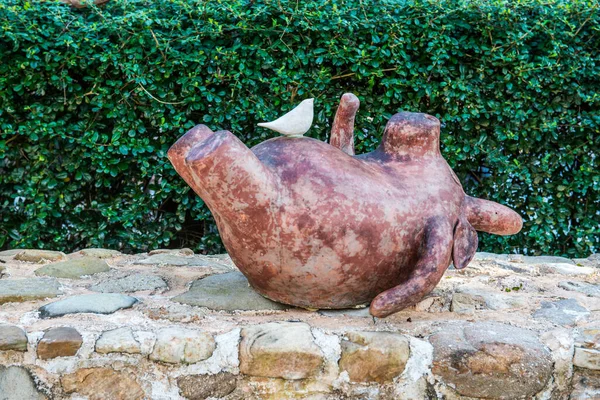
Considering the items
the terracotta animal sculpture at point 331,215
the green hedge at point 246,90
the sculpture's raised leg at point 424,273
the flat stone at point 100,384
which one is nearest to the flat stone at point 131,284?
the terracotta animal sculpture at point 331,215

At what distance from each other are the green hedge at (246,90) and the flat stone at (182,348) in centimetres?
199

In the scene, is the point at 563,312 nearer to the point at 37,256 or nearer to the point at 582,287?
the point at 582,287

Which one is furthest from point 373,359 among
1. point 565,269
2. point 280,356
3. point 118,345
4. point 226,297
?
point 565,269

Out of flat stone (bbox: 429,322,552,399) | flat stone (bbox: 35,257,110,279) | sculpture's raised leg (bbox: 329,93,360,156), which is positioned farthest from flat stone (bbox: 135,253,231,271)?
flat stone (bbox: 429,322,552,399)

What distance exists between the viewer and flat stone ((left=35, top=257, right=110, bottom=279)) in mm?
2953

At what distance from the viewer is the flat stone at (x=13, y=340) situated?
80.3 inches

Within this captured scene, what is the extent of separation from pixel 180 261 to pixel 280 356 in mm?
1455

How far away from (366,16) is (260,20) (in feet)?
2.11

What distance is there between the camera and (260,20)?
3850 millimetres

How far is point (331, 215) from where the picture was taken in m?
2.17

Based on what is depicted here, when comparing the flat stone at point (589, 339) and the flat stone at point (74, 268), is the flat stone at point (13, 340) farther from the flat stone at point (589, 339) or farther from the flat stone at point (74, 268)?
the flat stone at point (589, 339)

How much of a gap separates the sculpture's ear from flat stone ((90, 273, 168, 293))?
124 cm

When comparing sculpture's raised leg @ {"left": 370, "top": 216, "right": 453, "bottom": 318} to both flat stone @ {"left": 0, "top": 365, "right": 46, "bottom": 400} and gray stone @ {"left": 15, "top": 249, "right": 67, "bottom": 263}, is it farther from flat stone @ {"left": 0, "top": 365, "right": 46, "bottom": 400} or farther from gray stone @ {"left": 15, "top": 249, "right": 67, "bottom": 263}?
gray stone @ {"left": 15, "top": 249, "right": 67, "bottom": 263}

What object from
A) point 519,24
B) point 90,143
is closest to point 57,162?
point 90,143
